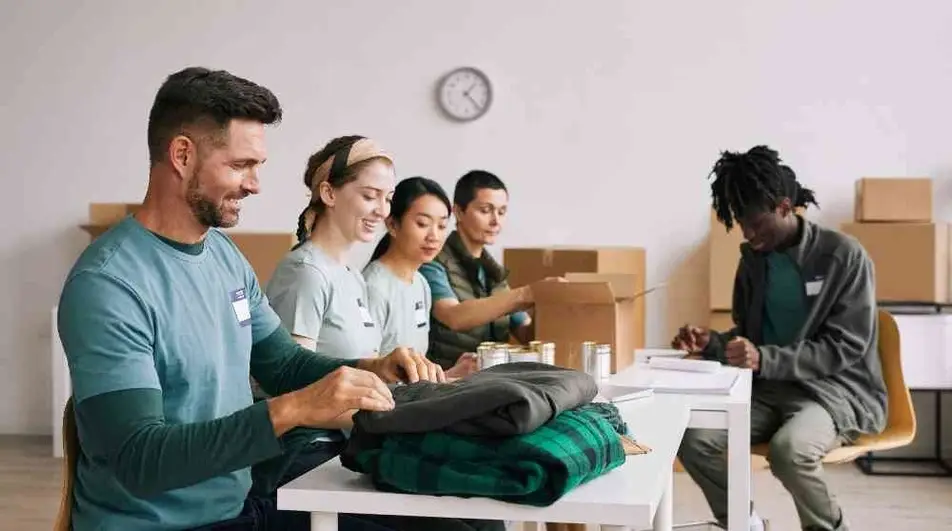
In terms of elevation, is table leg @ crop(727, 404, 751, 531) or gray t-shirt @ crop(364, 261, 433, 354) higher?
gray t-shirt @ crop(364, 261, 433, 354)

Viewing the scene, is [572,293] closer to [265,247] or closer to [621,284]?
[621,284]

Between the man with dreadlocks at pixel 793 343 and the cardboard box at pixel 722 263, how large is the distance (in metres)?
1.40

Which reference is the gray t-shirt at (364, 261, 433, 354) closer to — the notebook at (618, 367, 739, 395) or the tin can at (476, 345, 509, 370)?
the tin can at (476, 345, 509, 370)

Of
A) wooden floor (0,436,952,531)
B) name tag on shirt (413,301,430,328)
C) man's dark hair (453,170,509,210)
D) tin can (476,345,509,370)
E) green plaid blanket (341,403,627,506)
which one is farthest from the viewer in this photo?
wooden floor (0,436,952,531)

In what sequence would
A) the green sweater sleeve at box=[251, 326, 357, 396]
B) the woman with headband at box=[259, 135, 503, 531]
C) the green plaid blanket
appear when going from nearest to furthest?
the green plaid blanket → the green sweater sleeve at box=[251, 326, 357, 396] → the woman with headband at box=[259, 135, 503, 531]

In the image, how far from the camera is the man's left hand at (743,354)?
3.44 metres

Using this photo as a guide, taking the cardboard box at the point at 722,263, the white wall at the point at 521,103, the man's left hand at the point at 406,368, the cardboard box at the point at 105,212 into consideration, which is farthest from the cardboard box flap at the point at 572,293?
the cardboard box at the point at 105,212

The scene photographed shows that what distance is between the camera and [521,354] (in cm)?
279

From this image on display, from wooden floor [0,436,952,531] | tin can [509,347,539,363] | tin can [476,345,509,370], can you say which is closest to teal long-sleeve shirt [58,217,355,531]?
tin can [476,345,509,370]

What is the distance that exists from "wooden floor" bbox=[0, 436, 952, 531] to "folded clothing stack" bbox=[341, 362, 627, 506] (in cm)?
283

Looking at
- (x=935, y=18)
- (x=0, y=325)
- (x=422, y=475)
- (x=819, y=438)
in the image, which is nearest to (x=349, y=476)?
(x=422, y=475)

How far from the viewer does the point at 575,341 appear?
310 centimetres

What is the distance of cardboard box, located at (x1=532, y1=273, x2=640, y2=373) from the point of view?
3055 millimetres

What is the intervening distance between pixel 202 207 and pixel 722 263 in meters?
3.75
